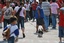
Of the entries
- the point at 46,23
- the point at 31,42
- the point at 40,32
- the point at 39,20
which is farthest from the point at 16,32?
the point at 46,23

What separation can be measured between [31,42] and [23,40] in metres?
0.65

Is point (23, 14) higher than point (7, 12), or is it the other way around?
point (7, 12)

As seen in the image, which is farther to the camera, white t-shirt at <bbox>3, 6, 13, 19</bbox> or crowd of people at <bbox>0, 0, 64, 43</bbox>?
white t-shirt at <bbox>3, 6, 13, 19</bbox>

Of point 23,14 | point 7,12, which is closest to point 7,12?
point 7,12

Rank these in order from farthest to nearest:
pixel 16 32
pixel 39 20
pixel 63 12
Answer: pixel 39 20, pixel 63 12, pixel 16 32

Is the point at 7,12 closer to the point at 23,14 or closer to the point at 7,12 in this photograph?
the point at 7,12

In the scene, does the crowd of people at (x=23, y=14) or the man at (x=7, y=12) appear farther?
the man at (x=7, y=12)

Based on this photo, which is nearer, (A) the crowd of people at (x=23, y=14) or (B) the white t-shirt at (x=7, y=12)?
(A) the crowd of people at (x=23, y=14)

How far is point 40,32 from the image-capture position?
13695 millimetres

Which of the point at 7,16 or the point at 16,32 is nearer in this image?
the point at 16,32

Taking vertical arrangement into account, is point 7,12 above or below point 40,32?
above

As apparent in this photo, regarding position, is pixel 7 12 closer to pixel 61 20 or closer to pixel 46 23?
pixel 61 20

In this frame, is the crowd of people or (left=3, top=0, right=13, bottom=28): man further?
(left=3, top=0, right=13, bottom=28): man

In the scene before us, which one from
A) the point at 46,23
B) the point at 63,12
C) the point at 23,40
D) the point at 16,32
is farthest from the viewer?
the point at 46,23
